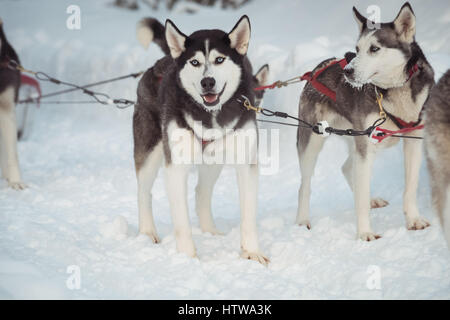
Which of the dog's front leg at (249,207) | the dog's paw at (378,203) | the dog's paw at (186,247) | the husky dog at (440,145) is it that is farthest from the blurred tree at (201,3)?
the husky dog at (440,145)

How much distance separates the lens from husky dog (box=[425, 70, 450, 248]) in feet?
6.31

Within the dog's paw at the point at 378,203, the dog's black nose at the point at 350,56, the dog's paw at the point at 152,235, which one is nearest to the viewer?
the dog's black nose at the point at 350,56

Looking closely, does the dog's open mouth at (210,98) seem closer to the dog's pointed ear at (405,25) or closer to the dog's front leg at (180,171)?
the dog's front leg at (180,171)

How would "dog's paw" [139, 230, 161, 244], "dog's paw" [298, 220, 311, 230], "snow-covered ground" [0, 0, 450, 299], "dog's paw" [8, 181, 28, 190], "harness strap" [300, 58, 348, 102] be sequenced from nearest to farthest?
"snow-covered ground" [0, 0, 450, 299], "dog's paw" [139, 230, 161, 244], "harness strap" [300, 58, 348, 102], "dog's paw" [298, 220, 311, 230], "dog's paw" [8, 181, 28, 190]

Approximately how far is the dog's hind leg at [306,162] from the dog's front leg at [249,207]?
782 mm

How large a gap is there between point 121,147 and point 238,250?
4.24 metres

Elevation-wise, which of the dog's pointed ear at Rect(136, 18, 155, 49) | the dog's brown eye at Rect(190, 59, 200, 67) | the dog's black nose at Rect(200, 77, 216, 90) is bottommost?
the dog's black nose at Rect(200, 77, 216, 90)

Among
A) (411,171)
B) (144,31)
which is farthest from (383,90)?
(144,31)

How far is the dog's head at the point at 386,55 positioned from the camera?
2721 millimetres

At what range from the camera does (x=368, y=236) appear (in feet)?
9.52

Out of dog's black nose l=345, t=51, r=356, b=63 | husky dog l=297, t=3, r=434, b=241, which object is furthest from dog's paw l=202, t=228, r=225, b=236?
dog's black nose l=345, t=51, r=356, b=63

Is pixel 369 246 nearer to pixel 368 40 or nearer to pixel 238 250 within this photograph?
pixel 238 250

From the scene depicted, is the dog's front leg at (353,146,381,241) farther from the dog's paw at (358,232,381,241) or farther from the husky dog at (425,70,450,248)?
the husky dog at (425,70,450,248)
